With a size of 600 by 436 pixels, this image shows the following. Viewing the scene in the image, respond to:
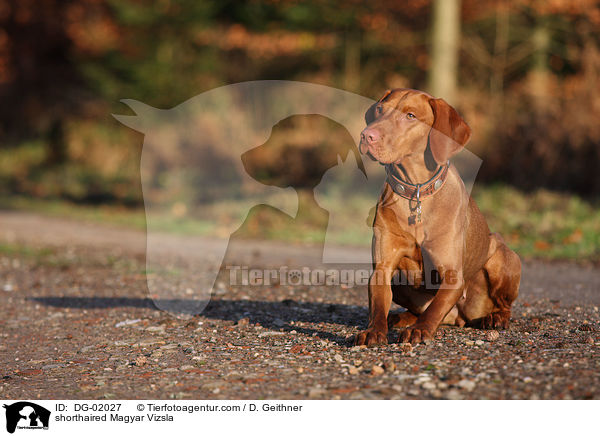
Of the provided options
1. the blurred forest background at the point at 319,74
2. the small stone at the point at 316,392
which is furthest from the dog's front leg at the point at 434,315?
the blurred forest background at the point at 319,74

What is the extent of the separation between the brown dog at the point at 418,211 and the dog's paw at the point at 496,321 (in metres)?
0.49

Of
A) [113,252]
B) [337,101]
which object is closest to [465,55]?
[337,101]

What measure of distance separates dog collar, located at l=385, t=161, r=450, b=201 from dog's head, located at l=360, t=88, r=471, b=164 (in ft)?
0.39

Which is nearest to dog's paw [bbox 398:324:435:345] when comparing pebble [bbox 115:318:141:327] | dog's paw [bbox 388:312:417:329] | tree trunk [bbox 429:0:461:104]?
dog's paw [bbox 388:312:417:329]

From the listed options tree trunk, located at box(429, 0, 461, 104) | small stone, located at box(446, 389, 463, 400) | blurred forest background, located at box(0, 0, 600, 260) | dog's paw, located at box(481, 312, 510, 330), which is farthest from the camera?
tree trunk, located at box(429, 0, 461, 104)

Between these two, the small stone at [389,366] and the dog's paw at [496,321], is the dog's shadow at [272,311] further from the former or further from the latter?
the dog's paw at [496,321]

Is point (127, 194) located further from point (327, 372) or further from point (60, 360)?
point (327, 372)

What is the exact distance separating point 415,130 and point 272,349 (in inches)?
63.8

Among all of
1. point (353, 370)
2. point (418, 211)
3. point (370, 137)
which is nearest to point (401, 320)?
point (418, 211)

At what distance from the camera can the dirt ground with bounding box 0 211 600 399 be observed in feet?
11.9

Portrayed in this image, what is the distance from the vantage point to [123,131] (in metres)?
21.8

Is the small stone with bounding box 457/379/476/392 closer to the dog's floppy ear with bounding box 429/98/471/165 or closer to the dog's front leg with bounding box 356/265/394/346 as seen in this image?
the dog's front leg with bounding box 356/265/394/346

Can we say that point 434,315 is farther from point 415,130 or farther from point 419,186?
point 415,130

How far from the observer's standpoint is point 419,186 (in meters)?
4.43
